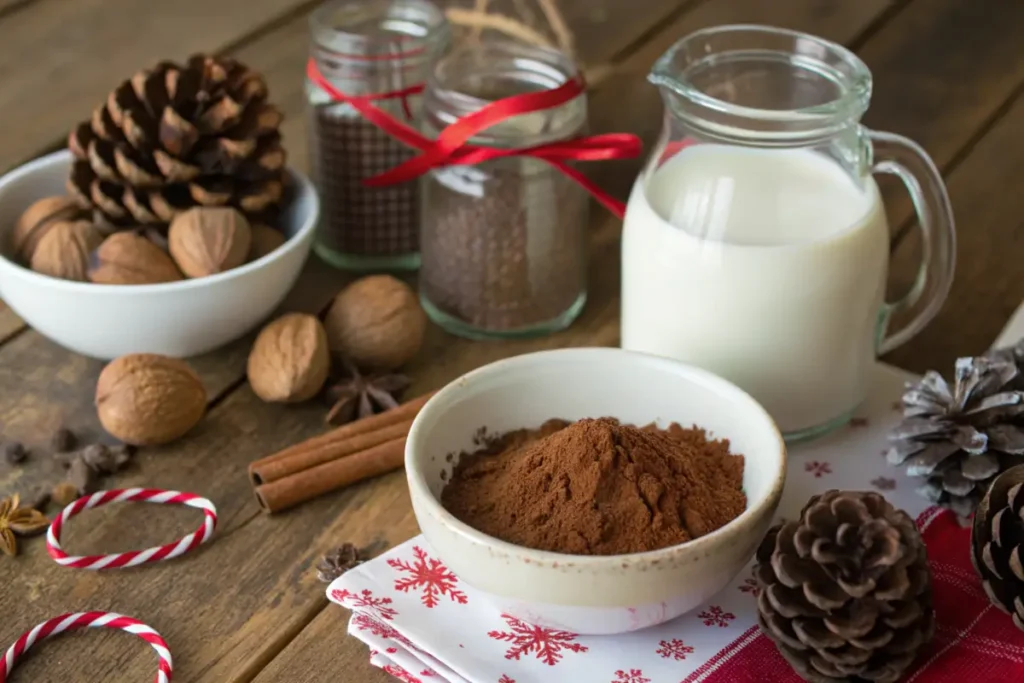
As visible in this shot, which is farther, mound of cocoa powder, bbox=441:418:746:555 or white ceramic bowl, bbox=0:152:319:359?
white ceramic bowl, bbox=0:152:319:359

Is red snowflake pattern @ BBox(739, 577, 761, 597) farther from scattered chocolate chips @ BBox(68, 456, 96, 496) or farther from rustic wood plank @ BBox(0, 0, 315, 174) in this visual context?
rustic wood plank @ BBox(0, 0, 315, 174)

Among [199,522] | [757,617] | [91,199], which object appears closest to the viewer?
[757,617]

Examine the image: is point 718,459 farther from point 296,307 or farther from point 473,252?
point 296,307

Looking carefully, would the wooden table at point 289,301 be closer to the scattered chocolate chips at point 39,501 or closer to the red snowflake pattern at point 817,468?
the scattered chocolate chips at point 39,501

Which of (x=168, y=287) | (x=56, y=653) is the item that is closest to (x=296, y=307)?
(x=168, y=287)

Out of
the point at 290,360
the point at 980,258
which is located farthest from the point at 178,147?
the point at 980,258

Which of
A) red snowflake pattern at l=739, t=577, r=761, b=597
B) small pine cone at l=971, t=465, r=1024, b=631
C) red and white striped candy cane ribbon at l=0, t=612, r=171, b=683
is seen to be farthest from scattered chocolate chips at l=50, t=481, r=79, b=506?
small pine cone at l=971, t=465, r=1024, b=631
